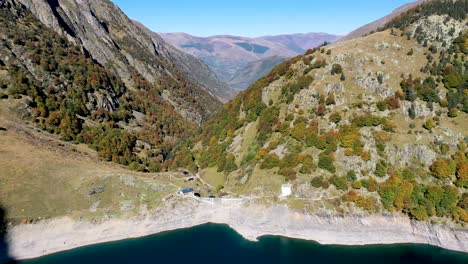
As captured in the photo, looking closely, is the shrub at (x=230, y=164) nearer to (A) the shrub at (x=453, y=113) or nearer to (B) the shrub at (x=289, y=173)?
(B) the shrub at (x=289, y=173)

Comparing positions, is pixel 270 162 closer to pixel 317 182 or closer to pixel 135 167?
pixel 317 182

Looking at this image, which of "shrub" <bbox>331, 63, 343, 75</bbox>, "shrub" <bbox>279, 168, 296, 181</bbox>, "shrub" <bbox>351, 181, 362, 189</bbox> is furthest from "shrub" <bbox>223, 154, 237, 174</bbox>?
"shrub" <bbox>331, 63, 343, 75</bbox>

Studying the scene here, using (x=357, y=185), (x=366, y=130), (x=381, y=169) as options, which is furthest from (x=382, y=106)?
(x=357, y=185)

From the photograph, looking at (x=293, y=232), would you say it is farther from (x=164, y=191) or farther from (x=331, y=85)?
(x=331, y=85)

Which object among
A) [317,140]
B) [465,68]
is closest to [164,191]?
[317,140]

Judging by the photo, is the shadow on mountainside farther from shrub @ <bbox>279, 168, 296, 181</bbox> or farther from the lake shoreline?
shrub @ <bbox>279, 168, 296, 181</bbox>

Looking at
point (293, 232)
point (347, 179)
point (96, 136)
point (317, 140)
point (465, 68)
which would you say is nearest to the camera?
point (293, 232)

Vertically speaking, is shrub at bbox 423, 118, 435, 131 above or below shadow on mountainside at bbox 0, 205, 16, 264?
above
